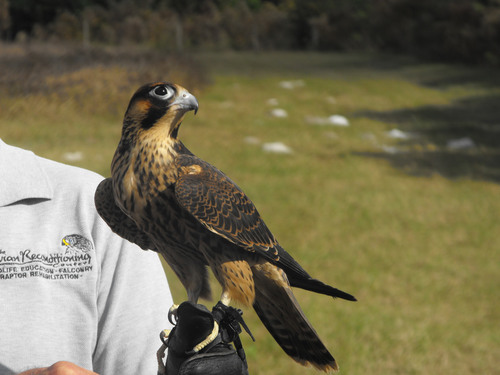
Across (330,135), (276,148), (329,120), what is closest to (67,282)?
(276,148)

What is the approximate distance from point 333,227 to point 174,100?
359 inches

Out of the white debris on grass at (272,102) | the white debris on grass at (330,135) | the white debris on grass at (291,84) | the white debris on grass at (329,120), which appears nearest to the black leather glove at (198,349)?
the white debris on grass at (330,135)

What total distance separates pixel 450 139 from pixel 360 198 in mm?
8251

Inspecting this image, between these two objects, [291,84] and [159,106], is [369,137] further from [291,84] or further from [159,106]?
[159,106]

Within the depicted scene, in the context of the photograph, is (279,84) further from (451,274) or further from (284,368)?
(284,368)

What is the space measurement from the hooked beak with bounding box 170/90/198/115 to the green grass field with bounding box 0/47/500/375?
1.17m

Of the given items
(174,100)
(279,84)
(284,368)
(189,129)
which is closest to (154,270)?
(174,100)

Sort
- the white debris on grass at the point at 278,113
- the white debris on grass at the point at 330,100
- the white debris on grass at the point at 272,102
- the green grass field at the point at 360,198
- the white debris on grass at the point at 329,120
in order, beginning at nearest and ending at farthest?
1. the green grass field at the point at 360,198
2. the white debris on grass at the point at 278,113
3. the white debris on grass at the point at 329,120
4. the white debris on grass at the point at 272,102
5. the white debris on grass at the point at 330,100

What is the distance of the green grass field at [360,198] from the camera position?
5969 mm

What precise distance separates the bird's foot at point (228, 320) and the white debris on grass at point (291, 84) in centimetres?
2335

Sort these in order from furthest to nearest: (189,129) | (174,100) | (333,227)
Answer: (333,227) < (189,129) < (174,100)

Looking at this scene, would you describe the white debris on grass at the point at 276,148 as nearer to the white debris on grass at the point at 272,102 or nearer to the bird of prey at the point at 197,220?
the white debris on grass at the point at 272,102

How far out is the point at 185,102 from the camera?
1.04m

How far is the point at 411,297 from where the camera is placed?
25.7 ft
